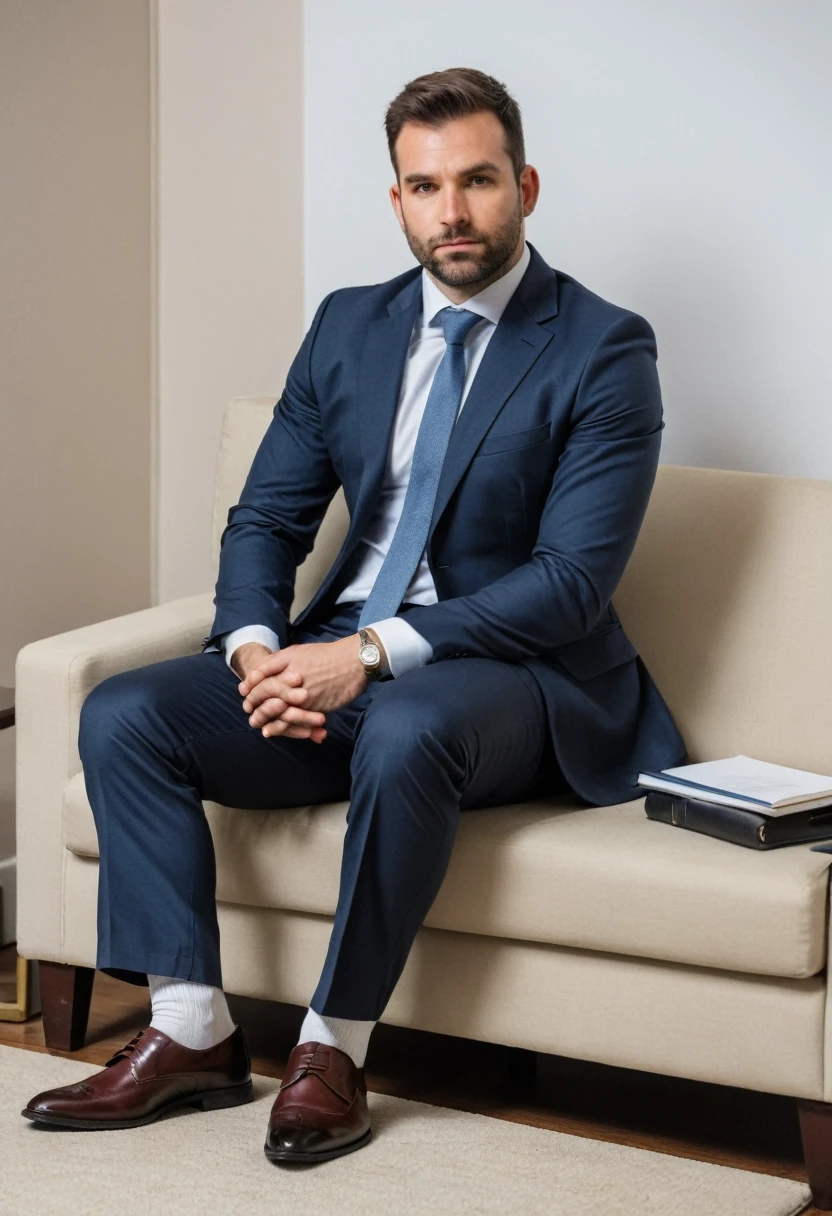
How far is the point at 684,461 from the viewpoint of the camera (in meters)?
2.74

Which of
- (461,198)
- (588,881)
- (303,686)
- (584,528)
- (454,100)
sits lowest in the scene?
(588,881)

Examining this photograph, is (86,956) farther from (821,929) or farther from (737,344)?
(737,344)

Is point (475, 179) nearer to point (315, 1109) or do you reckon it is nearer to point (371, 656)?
point (371, 656)

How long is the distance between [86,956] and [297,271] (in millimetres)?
1461

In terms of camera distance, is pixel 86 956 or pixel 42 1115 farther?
pixel 86 956

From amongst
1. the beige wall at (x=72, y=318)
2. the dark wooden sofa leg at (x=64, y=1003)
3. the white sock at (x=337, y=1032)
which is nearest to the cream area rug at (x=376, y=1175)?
the white sock at (x=337, y=1032)

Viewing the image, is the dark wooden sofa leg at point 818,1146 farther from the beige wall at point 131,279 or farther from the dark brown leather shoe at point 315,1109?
the beige wall at point 131,279

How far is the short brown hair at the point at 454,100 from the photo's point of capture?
2182 mm

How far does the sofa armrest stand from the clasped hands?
32 cm

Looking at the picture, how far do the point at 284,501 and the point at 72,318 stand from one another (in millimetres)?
812

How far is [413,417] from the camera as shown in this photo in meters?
2.31

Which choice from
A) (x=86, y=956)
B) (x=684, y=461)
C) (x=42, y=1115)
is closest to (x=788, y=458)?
(x=684, y=461)

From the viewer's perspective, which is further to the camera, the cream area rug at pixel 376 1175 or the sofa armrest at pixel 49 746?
the sofa armrest at pixel 49 746

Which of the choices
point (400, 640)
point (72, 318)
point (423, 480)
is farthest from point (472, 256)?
point (72, 318)
